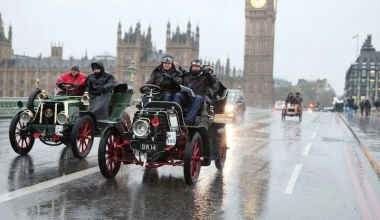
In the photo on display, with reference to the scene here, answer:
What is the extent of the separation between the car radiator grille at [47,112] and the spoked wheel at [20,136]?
0.32 m

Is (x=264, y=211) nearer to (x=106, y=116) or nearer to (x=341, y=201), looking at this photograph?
(x=341, y=201)

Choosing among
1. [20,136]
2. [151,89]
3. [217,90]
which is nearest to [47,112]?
[20,136]

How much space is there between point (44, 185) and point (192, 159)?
2246 millimetres

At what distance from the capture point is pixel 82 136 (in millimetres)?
9992

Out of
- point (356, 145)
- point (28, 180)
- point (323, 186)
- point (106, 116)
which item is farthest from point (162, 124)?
point (356, 145)

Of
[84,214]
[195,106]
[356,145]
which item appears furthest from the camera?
[356,145]

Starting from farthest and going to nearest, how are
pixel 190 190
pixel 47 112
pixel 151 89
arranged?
pixel 47 112 → pixel 151 89 → pixel 190 190

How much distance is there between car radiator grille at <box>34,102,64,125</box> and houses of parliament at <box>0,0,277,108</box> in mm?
102790

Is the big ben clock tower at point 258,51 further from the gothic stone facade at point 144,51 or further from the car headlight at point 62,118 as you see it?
the car headlight at point 62,118

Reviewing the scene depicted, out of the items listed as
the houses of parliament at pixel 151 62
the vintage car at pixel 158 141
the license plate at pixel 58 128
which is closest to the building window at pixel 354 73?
the houses of parliament at pixel 151 62

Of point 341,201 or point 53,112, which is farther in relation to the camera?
point 53,112

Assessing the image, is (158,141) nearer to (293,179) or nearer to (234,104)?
(293,179)

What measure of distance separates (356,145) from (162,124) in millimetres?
9128

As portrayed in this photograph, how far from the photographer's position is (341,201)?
6.95 meters
